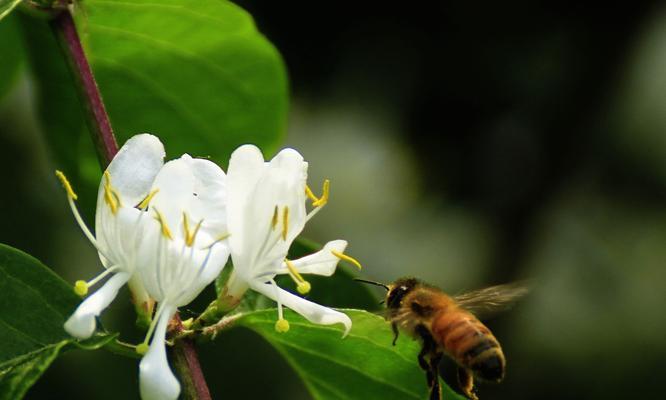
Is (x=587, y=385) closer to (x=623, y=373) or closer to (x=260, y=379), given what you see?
(x=623, y=373)

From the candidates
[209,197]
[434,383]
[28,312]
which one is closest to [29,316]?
[28,312]

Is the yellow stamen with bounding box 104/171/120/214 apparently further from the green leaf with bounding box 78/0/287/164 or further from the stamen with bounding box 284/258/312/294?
the green leaf with bounding box 78/0/287/164

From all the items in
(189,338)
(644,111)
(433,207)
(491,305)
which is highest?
(189,338)

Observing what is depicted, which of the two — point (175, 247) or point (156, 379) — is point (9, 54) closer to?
point (175, 247)

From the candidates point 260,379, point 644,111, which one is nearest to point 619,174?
point 644,111

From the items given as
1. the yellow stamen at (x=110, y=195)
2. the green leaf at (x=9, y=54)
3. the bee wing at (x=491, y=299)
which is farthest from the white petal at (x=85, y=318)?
the green leaf at (x=9, y=54)

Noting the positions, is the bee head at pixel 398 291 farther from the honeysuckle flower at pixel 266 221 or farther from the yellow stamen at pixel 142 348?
the yellow stamen at pixel 142 348
